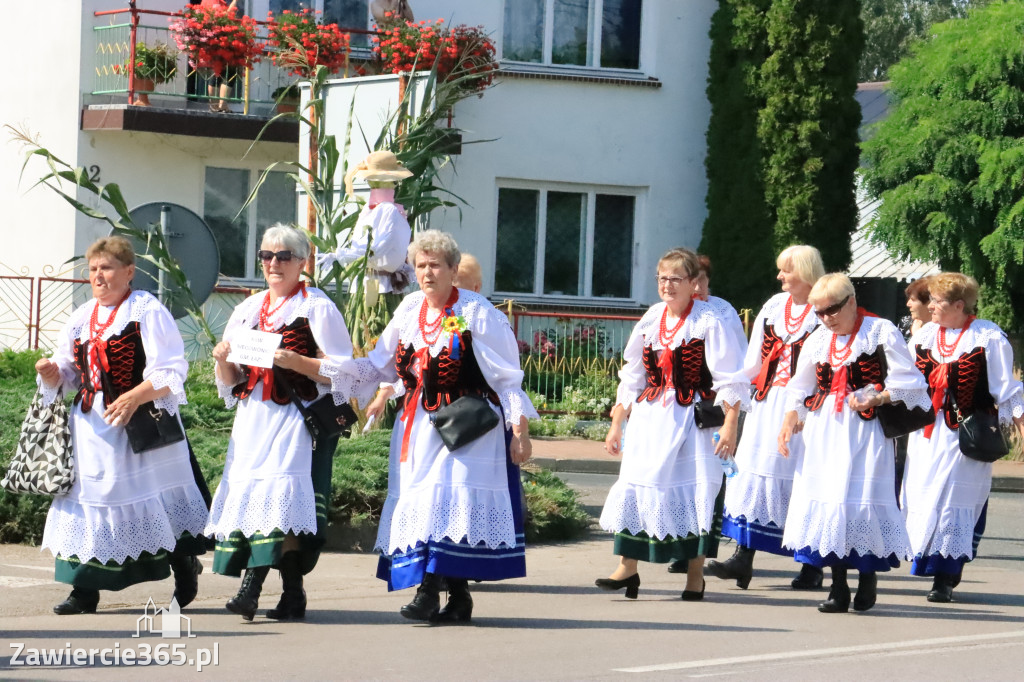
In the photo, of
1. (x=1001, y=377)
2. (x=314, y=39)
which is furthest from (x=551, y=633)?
(x=314, y=39)

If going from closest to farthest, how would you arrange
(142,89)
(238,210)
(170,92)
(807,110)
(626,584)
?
(626,584) → (142,89) → (807,110) → (170,92) → (238,210)

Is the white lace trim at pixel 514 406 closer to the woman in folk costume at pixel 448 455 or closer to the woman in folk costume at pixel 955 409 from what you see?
the woman in folk costume at pixel 448 455

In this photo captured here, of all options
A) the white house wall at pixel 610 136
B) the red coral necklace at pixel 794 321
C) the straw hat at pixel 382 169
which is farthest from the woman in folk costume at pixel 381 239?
the white house wall at pixel 610 136

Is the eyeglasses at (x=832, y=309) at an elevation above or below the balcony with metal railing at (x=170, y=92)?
below

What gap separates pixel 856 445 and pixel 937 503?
42.8 inches

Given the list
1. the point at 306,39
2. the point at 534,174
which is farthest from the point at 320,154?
the point at 534,174

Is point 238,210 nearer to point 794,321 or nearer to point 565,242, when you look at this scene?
point 565,242

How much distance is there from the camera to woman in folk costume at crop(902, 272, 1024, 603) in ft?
31.0

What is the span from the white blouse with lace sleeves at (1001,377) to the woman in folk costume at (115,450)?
4.65 meters

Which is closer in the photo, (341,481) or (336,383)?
(336,383)

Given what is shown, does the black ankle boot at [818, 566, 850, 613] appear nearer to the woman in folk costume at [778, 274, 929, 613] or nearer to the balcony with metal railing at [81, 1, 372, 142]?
the woman in folk costume at [778, 274, 929, 613]

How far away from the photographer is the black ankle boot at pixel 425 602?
25.5 ft

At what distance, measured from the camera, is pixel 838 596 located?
28.5ft

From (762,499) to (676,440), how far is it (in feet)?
3.66
